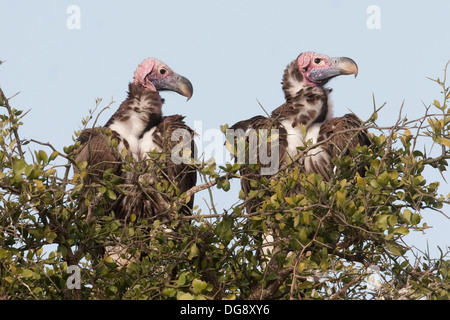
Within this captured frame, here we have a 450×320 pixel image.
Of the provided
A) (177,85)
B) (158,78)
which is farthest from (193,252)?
(158,78)

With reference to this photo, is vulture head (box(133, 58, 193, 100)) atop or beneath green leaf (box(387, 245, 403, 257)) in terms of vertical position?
atop

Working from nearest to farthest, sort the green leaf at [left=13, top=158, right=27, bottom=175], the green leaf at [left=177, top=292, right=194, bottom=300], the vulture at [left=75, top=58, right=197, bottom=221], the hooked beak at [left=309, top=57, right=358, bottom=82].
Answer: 1. the green leaf at [left=177, top=292, right=194, bottom=300]
2. the green leaf at [left=13, top=158, right=27, bottom=175]
3. the vulture at [left=75, top=58, right=197, bottom=221]
4. the hooked beak at [left=309, top=57, right=358, bottom=82]

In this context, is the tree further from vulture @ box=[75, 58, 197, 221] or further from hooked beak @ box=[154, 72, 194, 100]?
hooked beak @ box=[154, 72, 194, 100]

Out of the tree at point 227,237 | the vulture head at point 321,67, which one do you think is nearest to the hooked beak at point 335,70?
the vulture head at point 321,67

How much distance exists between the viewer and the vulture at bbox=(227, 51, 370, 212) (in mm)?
8055

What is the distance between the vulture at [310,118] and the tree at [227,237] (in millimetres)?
1845

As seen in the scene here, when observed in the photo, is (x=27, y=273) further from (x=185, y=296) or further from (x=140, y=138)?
(x=140, y=138)

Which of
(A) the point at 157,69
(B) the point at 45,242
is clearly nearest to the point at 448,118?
(B) the point at 45,242

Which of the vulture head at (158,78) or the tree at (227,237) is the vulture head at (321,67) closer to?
the vulture head at (158,78)

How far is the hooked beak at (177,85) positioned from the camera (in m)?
9.38

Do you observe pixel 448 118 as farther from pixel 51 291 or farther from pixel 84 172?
pixel 51 291

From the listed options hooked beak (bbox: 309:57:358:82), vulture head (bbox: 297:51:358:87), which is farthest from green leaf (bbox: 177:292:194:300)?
hooked beak (bbox: 309:57:358:82)

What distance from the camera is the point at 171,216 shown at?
591cm
